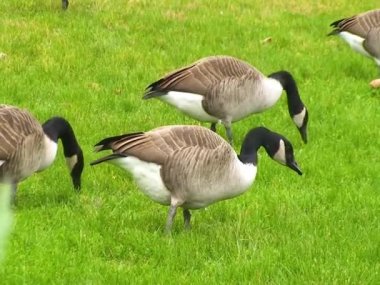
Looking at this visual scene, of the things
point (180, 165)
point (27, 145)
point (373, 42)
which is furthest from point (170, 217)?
point (373, 42)

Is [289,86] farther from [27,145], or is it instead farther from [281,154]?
[27,145]

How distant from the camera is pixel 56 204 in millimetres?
6672

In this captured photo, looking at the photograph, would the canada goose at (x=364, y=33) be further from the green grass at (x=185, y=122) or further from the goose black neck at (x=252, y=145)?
the goose black neck at (x=252, y=145)

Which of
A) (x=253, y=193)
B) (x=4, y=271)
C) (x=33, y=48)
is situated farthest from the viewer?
(x=33, y=48)

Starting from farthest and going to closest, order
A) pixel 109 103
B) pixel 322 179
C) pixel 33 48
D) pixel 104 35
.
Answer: pixel 104 35 < pixel 33 48 < pixel 109 103 < pixel 322 179

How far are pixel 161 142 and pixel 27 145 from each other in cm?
152

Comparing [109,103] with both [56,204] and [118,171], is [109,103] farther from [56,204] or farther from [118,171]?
[56,204]

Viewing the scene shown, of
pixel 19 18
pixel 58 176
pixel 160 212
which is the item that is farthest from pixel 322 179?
pixel 19 18

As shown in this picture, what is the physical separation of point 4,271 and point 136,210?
2150 millimetres

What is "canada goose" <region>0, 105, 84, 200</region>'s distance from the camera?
19.9ft

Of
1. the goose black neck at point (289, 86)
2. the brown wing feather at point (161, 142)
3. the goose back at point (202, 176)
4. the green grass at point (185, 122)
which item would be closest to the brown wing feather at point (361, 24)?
the green grass at point (185, 122)

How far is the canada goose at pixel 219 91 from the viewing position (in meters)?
8.24

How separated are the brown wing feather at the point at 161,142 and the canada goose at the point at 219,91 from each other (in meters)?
2.11

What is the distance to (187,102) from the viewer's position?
27.5 ft
